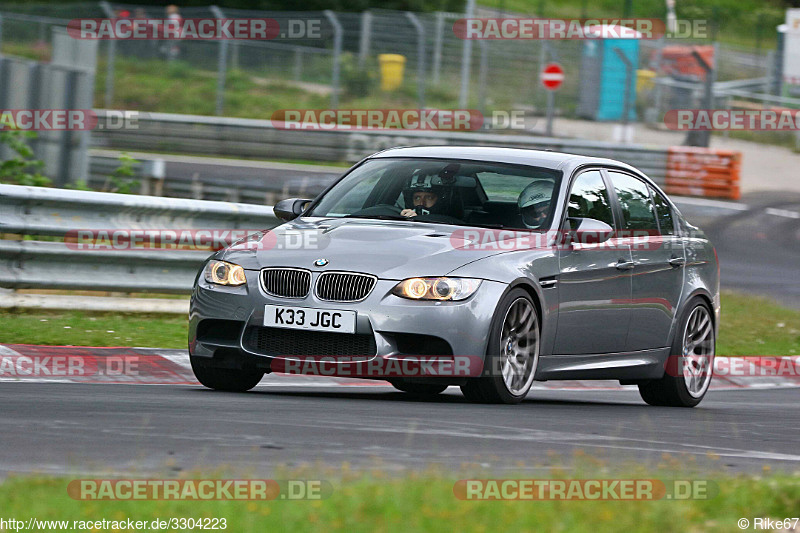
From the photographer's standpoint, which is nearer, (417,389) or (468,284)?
(468,284)

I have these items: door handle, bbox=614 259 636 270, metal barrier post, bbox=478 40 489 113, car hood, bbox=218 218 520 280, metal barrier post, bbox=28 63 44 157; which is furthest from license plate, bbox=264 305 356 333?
metal barrier post, bbox=478 40 489 113

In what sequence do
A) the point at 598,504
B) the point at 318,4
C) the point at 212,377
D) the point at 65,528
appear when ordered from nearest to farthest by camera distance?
the point at 65,528, the point at 598,504, the point at 212,377, the point at 318,4

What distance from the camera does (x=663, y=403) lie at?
402 inches

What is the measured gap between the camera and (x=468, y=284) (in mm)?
7934

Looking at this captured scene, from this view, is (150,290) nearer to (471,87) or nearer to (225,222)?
(225,222)

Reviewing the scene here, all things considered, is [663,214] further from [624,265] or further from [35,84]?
[35,84]

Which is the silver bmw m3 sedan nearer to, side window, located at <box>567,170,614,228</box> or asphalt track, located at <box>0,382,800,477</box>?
side window, located at <box>567,170,614,228</box>

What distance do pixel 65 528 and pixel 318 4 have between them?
44.3 m

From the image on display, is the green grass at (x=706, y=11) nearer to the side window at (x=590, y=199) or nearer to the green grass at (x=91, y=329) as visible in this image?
the green grass at (x=91, y=329)

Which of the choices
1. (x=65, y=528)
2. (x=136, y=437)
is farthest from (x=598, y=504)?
(x=136, y=437)

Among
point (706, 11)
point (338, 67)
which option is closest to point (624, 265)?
point (338, 67)

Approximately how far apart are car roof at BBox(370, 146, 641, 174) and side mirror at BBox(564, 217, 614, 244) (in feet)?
1.37

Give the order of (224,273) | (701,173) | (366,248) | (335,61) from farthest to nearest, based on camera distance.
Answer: (335,61) → (701,173) → (224,273) → (366,248)

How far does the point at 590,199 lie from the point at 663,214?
1062 millimetres
